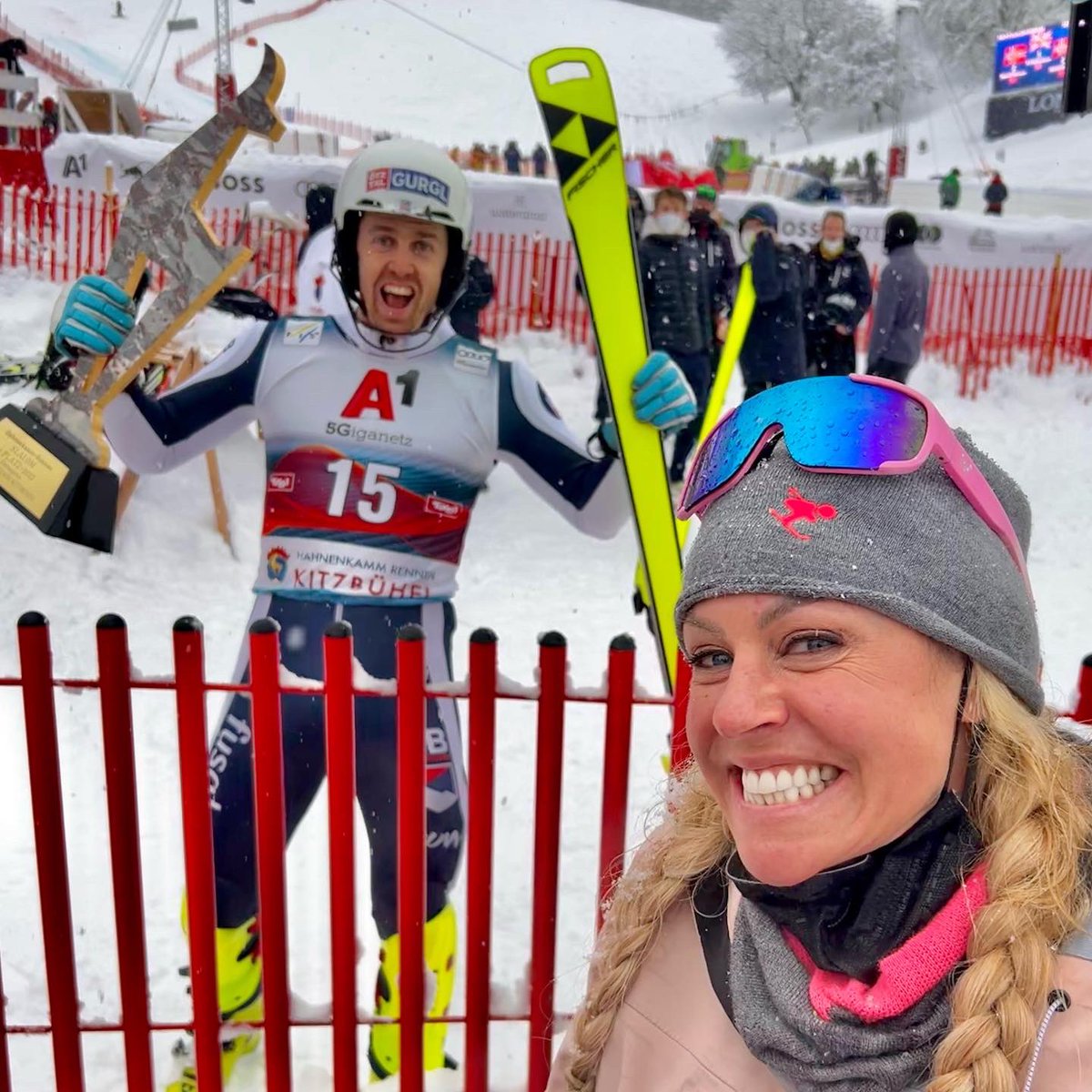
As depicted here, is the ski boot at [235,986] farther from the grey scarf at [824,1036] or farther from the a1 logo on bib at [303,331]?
the grey scarf at [824,1036]

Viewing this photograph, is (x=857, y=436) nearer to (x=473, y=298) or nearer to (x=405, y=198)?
(x=405, y=198)

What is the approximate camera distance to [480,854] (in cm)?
203

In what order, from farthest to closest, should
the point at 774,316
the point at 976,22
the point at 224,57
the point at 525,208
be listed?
the point at 976,22, the point at 525,208, the point at 774,316, the point at 224,57

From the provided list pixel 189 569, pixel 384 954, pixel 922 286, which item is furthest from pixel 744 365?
pixel 384 954

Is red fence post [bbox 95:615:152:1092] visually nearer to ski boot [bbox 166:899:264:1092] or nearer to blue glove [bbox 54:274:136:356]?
ski boot [bbox 166:899:264:1092]

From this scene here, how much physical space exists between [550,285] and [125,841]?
9.37m

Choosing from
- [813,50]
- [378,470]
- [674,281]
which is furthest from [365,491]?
[813,50]

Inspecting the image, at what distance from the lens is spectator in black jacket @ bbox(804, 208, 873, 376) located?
741cm

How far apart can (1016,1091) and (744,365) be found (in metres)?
6.93

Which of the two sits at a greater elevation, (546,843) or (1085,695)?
(1085,695)

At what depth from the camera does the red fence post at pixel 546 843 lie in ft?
6.31

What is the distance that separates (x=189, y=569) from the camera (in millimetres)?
5496

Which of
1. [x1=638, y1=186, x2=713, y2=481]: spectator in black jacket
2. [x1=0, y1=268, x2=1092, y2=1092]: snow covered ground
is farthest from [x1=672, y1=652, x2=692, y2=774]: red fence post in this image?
[x1=638, y1=186, x2=713, y2=481]: spectator in black jacket

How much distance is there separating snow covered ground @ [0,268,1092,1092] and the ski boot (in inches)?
3.7
